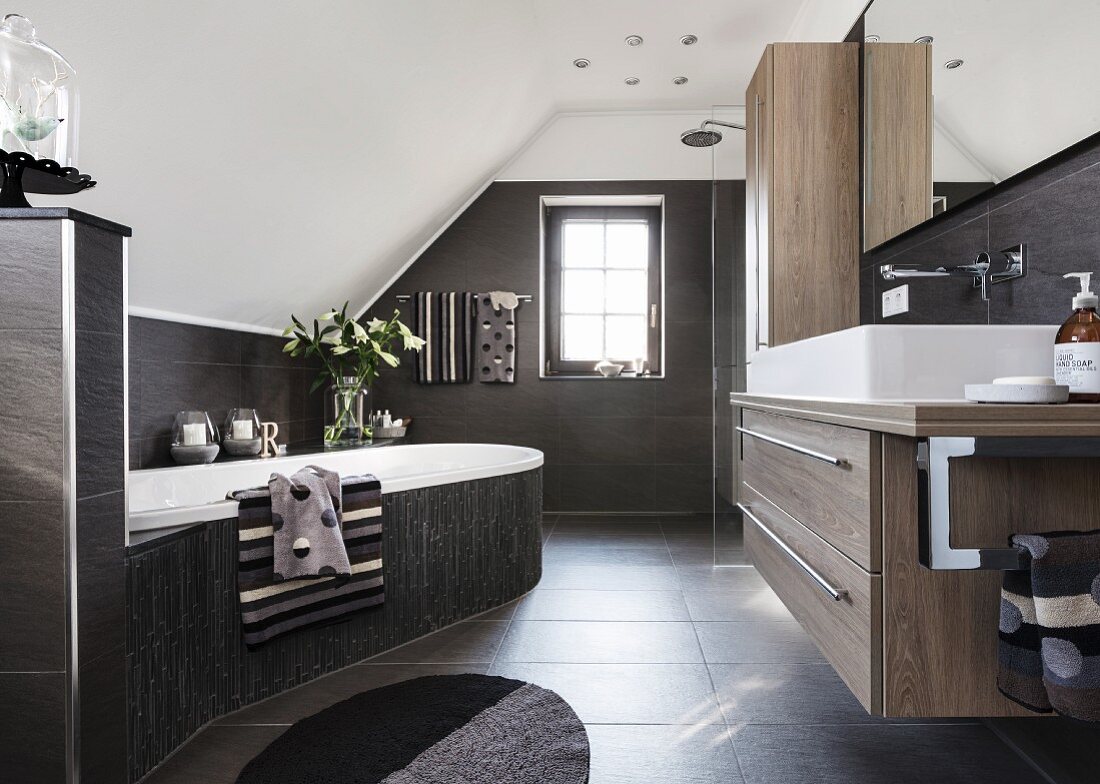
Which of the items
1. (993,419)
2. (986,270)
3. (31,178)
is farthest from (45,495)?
(986,270)

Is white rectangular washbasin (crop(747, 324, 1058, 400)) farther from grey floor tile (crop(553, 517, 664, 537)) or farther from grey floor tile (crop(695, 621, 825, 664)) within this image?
grey floor tile (crop(553, 517, 664, 537))

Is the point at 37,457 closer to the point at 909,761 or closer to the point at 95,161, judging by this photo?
the point at 95,161

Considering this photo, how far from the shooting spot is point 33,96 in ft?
4.08

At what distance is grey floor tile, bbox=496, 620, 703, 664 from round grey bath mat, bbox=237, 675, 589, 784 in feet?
0.79

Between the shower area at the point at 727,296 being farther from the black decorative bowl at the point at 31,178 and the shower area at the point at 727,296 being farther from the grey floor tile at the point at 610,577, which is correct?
the black decorative bowl at the point at 31,178

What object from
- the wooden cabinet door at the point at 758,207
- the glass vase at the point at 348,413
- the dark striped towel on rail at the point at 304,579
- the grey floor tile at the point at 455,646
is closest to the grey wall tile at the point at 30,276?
the dark striped towel on rail at the point at 304,579

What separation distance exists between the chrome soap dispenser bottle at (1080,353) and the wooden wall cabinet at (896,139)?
949mm

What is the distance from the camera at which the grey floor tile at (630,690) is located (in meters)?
1.69

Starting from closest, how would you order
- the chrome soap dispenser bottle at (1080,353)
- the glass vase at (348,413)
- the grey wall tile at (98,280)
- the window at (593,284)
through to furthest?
the chrome soap dispenser bottle at (1080,353) → the grey wall tile at (98,280) → the glass vase at (348,413) → the window at (593,284)

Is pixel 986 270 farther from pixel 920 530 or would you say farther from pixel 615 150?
pixel 615 150

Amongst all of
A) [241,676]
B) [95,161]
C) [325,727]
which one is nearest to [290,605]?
[241,676]

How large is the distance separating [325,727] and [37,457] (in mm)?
917

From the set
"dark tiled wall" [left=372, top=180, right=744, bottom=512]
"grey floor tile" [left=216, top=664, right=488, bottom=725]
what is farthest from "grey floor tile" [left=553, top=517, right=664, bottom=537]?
"grey floor tile" [left=216, top=664, right=488, bottom=725]

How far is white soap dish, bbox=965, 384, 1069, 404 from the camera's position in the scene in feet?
3.07
